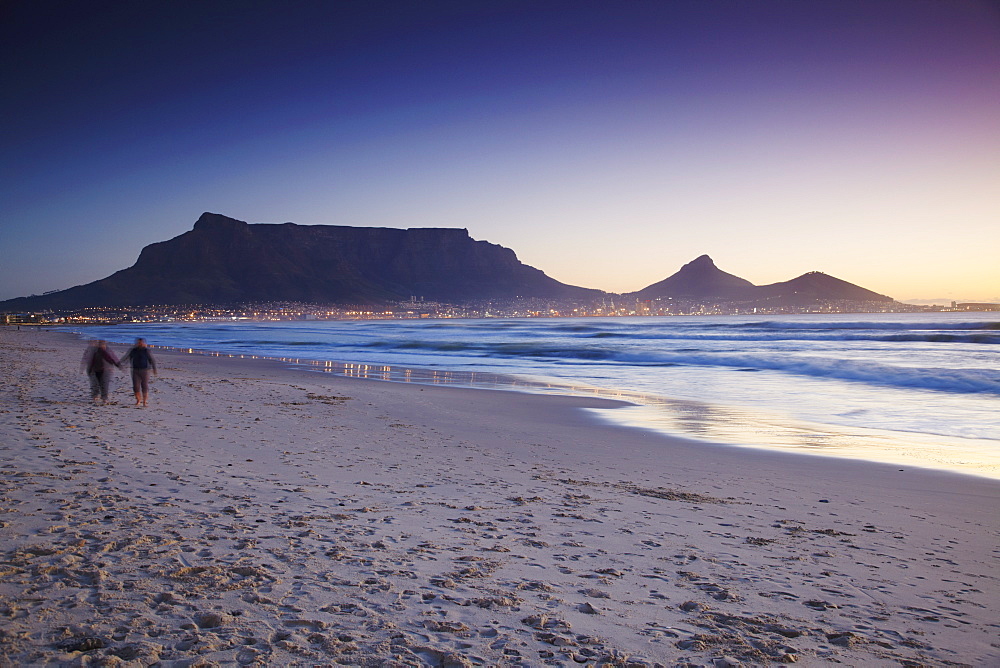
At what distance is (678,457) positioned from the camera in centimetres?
931

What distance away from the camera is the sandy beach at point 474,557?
332 cm

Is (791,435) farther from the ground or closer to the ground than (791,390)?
farther from the ground

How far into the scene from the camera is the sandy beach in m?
3.32

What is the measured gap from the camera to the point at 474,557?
4602 mm

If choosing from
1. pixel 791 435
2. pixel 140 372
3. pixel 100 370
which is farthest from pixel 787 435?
pixel 100 370

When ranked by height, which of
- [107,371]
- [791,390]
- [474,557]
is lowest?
[791,390]

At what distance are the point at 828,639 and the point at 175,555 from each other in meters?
4.34

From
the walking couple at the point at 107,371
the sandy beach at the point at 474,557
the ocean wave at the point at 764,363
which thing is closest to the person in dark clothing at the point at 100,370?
the walking couple at the point at 107,371

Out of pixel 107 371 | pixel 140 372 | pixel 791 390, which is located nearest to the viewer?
pixel 140 372

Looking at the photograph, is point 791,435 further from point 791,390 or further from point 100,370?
point 100,370

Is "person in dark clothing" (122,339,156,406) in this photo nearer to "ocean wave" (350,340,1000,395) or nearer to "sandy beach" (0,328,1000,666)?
"sandy beach" (0,328,1000,666)

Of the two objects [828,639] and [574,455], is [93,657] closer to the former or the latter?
[828,639]

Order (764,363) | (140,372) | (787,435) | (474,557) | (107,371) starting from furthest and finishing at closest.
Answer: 1. (764,363)
2. (107,371)
3. (140,372)
4. (787,435)
5. (474,557)

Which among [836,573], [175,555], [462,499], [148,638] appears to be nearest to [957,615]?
[836,573]
